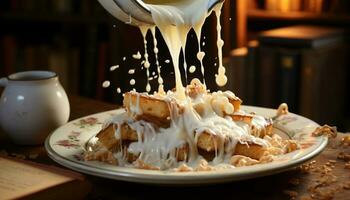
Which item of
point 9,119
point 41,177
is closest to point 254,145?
point 41,177

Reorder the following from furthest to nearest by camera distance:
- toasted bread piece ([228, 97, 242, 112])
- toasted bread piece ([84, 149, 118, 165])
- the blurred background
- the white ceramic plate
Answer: the blurred background < toasted bread piece ([228, 97, 242, 112]) < toasted bread piece ([84, 149, 118, 165]) < the white ceramic plate

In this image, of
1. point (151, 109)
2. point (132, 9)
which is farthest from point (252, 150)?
point (132, 9)

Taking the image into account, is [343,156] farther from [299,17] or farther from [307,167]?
[299,17]

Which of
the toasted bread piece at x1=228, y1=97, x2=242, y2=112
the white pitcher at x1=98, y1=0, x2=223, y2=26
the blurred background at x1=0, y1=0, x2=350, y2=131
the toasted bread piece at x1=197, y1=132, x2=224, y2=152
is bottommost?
the blurred background at x1=0, y1=0, x2=350, y2=131

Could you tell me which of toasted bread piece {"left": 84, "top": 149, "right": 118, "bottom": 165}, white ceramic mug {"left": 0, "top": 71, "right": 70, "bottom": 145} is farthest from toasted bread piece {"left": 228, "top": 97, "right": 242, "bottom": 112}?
white ceramic mug {"left": 0, "top": 71, "right": 70, "bottom": 145}

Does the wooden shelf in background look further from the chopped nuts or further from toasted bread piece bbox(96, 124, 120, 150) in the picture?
toasted bread piece bbox(96, 124, 120, 150)

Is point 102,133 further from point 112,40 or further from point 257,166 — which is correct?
point 112,40

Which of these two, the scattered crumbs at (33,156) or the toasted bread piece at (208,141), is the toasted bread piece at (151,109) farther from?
the scattered crumbs at (33,156)
